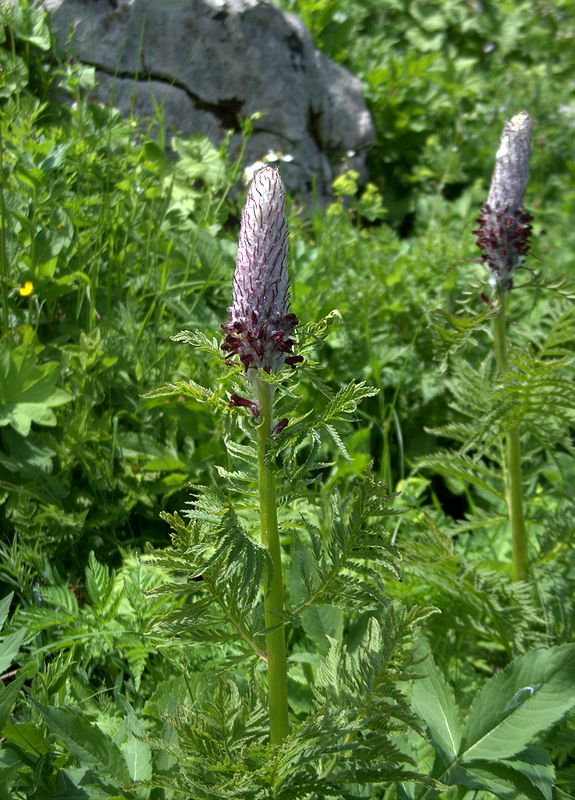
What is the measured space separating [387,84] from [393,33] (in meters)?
1.25

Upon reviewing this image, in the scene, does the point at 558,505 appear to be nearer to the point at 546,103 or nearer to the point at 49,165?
the point at 49,165


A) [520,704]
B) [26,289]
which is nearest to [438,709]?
[520,704]

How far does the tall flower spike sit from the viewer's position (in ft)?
7.61

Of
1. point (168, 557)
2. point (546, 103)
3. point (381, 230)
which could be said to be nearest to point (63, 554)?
point (168, 557)

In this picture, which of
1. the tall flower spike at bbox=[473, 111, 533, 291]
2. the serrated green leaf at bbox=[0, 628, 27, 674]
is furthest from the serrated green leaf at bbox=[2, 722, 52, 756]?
the tall flower spike at bbox=[473, 111, 533, 291]

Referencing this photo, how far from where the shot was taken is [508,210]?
237cm

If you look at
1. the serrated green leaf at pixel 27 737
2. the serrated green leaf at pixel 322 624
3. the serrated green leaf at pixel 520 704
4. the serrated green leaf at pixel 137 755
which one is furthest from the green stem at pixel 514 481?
the serrated green leaf at pixel 27 737

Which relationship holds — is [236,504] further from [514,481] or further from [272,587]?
[514,481]

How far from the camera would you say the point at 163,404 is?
9.69 feet

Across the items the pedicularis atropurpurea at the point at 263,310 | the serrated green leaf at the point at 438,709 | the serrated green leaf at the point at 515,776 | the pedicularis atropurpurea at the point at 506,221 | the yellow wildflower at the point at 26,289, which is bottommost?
the serrated green leaf at the point at 515,776

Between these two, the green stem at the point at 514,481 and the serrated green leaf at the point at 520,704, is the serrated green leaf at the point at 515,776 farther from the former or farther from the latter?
the green stem at the point at 514,481

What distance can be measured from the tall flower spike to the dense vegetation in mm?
114

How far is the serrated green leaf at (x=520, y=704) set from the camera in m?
1.90

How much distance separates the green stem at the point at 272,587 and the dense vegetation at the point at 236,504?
4 centimetres
